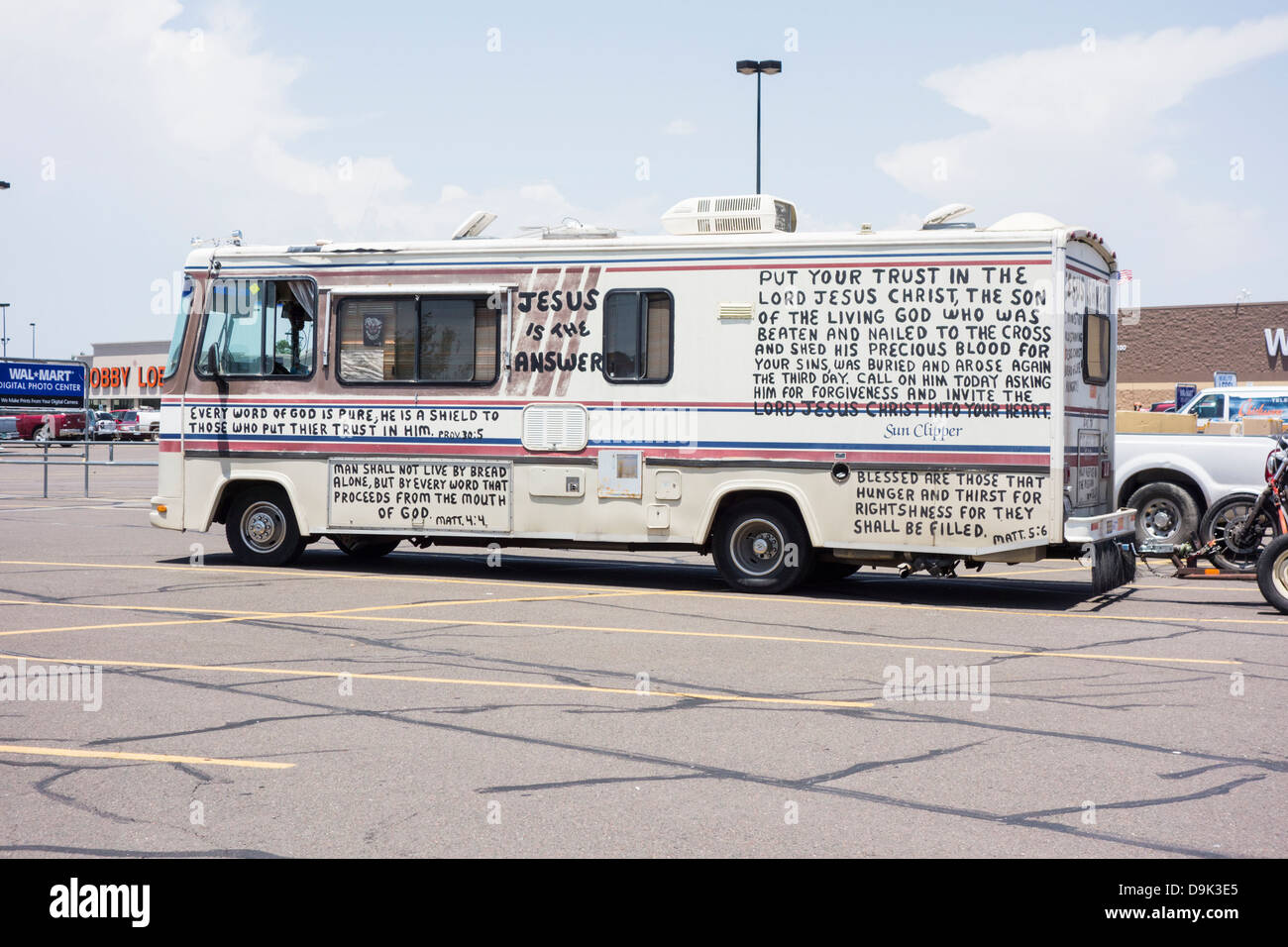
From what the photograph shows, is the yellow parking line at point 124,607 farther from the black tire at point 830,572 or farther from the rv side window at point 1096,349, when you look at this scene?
the rv side window at point 1096,349

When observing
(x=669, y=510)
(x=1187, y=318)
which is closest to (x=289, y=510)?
(x=669, y=510)

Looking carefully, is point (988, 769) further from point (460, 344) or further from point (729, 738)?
point (460, 344)

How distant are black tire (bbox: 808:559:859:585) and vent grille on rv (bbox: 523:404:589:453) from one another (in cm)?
295

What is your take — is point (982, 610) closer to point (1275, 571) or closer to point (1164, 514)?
point (1275, 571)

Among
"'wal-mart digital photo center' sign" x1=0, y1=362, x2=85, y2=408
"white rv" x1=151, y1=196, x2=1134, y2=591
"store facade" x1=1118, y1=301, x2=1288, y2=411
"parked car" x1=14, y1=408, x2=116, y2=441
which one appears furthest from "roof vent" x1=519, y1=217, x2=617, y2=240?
"parked car" x1=14, y1=408, x2=116, y2=441

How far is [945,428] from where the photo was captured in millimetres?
11852

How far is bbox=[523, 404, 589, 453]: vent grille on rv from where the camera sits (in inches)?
513

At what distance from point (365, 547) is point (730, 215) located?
6159 mm

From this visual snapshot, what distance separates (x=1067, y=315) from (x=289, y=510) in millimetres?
8243

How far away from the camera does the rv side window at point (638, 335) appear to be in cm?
1279

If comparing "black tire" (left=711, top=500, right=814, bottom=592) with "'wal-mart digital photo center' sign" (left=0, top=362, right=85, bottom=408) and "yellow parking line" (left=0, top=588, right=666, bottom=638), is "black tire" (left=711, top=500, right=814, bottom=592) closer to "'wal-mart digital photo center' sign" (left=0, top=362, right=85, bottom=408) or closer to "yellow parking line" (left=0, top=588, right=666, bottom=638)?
"yellow parking line" (left=0, top=588, right=666, bottom=638)

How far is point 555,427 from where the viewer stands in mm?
13109

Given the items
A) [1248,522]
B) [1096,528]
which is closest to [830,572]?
[1096,528]

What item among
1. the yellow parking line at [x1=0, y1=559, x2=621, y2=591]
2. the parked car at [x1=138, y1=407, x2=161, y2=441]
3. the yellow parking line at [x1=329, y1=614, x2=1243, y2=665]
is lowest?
the yellow parking line at [x1=329, y1=614, x2=1243, y2=665]
